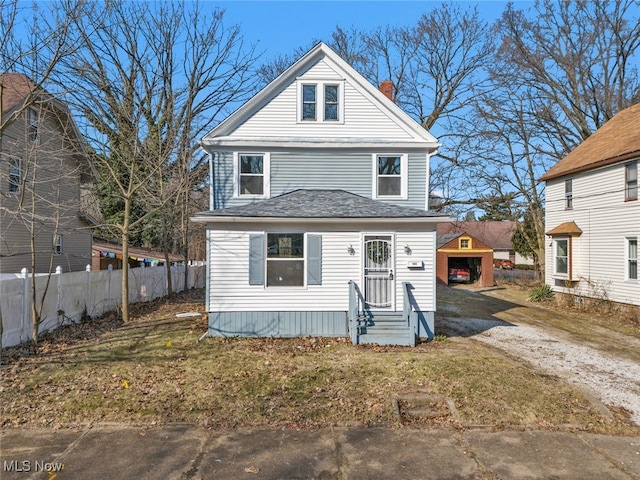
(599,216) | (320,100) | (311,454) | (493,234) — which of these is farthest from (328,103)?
(493,234)

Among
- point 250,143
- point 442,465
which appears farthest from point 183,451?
point 250,143

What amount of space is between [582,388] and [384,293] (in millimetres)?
4695

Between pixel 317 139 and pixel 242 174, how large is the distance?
2.50 m

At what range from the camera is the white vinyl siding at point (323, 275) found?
1031 centimetres

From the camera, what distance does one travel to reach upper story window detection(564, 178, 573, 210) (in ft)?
61.4

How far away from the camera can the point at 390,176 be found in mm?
12148

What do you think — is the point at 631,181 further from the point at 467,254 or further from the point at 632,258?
the point at 467,254

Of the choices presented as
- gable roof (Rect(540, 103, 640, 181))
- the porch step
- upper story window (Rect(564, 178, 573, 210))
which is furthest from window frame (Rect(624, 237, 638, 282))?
the porch step

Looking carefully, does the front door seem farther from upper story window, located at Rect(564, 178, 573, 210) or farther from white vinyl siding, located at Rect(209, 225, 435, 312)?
upper story window, located at Rect(564, 178, 573, 210)

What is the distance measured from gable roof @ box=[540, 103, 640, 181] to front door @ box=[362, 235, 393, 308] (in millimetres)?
10982

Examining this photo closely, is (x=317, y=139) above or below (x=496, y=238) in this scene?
above

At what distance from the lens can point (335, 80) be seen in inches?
488

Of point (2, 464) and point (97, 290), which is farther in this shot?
point (97, 290)

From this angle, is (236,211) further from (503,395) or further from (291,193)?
(503,395)
